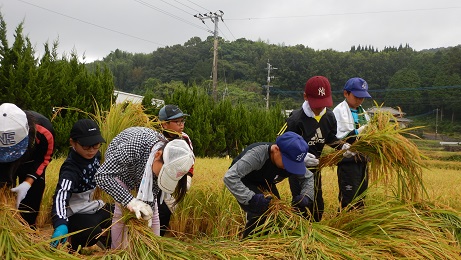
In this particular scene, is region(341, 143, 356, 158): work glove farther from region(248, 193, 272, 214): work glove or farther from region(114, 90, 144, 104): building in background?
region(114, 90, 144, 104): building in background

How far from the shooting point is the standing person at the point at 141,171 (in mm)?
2334

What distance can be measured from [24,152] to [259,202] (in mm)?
1465

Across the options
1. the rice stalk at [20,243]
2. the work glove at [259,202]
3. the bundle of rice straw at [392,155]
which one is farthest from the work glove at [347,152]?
the rice stalk at [20,243]

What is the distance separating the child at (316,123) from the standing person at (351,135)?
0.52ft

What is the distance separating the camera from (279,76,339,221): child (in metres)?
3.52

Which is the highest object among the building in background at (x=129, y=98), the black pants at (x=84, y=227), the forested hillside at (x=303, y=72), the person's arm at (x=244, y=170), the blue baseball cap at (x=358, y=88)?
the forested hillside at (x=303, y=72)

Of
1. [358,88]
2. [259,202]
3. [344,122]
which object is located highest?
[358,88]

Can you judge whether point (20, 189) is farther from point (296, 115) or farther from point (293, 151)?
point (296, 115)

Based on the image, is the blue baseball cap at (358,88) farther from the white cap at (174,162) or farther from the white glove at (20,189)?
the white glove at (20,189)

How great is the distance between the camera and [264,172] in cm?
310

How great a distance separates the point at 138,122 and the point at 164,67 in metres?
39.4

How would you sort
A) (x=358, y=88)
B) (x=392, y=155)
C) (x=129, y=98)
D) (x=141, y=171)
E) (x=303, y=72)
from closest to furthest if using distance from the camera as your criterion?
(x=141, y=171) < (x=392, y=155) < (x=358, y=88) < (x=129, y=98) < (x=303, y=72)

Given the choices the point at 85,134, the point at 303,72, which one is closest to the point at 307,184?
the point at 85,134

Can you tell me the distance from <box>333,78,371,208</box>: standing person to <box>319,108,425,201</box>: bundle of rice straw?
17 cm
